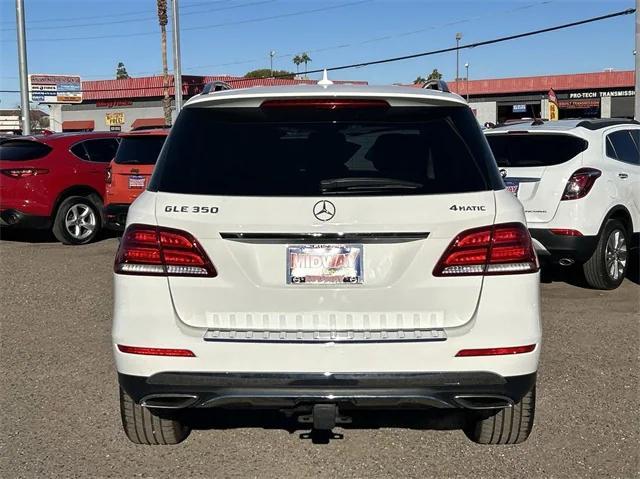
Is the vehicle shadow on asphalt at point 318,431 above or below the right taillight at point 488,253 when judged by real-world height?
below

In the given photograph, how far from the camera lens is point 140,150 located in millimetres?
11406

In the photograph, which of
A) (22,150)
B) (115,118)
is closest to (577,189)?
(22,150)

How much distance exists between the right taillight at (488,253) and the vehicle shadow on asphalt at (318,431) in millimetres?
1289

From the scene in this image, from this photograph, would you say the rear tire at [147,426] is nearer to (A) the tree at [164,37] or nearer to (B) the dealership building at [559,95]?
(A) the tree at [164,37]

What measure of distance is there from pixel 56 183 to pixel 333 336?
9.68 meters

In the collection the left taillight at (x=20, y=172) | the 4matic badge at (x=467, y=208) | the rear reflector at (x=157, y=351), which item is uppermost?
the left taillight at (x=20, y=172)

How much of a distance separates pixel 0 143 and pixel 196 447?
9.65m

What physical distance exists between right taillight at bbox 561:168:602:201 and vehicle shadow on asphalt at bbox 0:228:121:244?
8002mm

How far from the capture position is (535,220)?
752 centimetres

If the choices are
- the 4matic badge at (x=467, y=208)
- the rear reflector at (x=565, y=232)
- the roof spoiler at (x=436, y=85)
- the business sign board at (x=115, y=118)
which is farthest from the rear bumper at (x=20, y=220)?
the business sign board at (x=115, y=118)

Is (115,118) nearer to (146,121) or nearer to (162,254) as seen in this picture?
(146,121)

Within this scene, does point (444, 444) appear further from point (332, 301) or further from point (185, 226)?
point (185, 226)

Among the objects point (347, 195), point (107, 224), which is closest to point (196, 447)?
point (347, 195)

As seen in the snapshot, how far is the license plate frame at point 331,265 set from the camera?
3.16 metres
